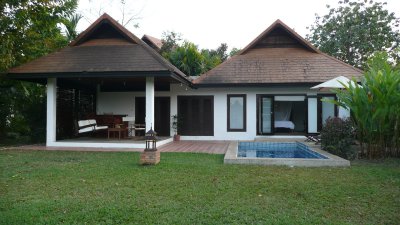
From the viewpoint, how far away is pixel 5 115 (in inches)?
575

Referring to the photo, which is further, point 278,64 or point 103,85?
point 103,85

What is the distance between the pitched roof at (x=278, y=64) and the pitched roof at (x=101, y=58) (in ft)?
9.65

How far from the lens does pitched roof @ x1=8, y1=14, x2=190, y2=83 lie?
11203mm

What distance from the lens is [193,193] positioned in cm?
532

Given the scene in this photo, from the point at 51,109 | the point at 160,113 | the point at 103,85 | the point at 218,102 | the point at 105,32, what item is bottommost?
the point at 160,113

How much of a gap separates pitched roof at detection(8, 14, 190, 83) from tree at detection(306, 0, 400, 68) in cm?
1698

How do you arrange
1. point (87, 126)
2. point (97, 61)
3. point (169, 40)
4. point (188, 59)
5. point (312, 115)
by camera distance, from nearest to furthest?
1. point (97, 61)
2. point (87, 126)
3. point (312, 115)
4. point (188, 59)
5. point (169, 40)

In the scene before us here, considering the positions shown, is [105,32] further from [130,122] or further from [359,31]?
[359,31]

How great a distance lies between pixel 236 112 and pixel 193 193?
10133 millimetres

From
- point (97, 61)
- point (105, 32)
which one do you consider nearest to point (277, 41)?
point (105, 32)

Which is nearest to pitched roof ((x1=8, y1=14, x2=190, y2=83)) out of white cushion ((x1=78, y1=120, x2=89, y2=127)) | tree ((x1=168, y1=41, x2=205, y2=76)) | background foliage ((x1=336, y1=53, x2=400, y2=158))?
white cushion ((x1=78, y1=120, x2=89, y2=127))

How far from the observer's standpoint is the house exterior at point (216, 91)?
1304 cm

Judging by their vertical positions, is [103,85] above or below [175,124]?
above

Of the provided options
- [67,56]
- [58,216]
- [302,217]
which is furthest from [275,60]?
[58,216]
